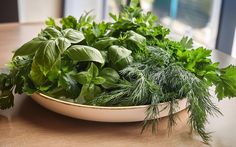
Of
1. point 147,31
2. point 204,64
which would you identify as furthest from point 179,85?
point 147,31

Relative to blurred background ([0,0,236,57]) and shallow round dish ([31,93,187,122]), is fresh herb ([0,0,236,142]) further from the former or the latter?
blurred background ([0,0,236,57])

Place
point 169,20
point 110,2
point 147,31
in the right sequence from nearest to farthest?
A: point 147,31 < point 169,20 < point 110,2

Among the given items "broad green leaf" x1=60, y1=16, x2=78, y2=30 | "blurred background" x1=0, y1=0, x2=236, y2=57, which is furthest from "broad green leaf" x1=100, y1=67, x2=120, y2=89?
"blurred background" x1=0, y1=0, x2=236, y2=57

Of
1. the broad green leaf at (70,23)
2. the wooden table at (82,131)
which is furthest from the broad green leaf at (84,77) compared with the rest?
the broad green leaf at (70,23)

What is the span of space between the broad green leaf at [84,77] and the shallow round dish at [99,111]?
0.15 feet

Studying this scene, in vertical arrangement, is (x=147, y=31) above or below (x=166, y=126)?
above

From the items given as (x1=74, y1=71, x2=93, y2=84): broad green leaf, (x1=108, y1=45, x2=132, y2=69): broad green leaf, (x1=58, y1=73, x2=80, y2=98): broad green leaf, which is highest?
(x1=108, y1=45, x2=132, y2=69): broad green leaf

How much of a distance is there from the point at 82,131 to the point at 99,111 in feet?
0.20

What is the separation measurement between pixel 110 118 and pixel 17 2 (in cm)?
195

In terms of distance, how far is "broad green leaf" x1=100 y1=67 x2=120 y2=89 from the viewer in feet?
2.22

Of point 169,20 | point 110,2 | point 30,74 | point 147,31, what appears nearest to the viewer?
point 30,74

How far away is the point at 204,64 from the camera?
0.73 meters

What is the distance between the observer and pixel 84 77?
0.66 meters

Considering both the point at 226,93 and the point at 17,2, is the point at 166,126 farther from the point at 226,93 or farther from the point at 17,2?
the point at 17,2
